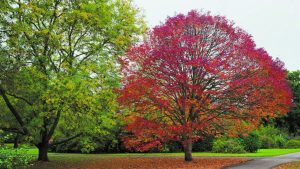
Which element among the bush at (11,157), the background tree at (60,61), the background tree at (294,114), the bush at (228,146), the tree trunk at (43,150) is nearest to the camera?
the bush at (11,157)

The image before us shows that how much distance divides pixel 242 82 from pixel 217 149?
1587 centimetres

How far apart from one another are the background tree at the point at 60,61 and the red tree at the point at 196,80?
7.66 ft

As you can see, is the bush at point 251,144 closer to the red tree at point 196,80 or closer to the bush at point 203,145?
the bush at point 203,145

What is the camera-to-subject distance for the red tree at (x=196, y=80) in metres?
21.2

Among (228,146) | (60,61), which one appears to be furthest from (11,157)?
(228,146)

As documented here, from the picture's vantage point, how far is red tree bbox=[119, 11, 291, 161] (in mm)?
21234

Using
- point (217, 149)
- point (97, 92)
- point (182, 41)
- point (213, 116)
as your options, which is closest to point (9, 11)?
point (97, 92)

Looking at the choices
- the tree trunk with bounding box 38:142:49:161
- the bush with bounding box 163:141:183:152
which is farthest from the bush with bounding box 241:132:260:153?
the tree trunk with bounding box 38:142:49:161

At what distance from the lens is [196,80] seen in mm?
22422

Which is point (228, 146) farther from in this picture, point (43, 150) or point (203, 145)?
point (43, 150)

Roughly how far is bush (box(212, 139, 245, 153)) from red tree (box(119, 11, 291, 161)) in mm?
10581

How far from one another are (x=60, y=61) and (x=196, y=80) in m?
9.60

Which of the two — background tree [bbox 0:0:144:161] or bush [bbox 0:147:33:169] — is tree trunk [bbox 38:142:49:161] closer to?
background tree [bbox 0:0:144:161]

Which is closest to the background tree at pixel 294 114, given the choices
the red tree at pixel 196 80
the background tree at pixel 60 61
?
the red tree at pixel 196 80
